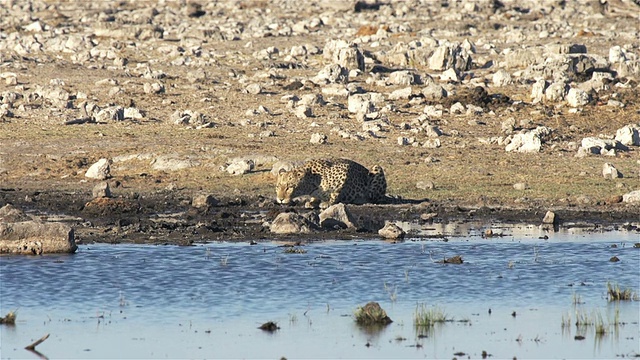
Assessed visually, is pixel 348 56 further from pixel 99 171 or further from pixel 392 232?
pixel 392 232

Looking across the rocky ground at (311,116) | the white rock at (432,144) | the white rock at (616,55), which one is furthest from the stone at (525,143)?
the white rock at (616,55)

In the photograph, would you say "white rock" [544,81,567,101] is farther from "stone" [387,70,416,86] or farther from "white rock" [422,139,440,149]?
"white rock" [422,139,440,149]

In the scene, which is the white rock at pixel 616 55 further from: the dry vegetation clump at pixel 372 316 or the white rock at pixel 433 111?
the dry vegetation clump at pixel 372 316

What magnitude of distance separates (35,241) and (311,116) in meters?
11.9

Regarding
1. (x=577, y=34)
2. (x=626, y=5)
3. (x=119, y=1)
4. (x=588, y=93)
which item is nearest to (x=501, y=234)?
(x=588, y=93)

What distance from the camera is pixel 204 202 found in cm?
2020

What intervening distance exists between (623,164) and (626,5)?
56.6ft

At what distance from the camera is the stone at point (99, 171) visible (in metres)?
23.2

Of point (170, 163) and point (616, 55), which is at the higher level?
point (616, 55)

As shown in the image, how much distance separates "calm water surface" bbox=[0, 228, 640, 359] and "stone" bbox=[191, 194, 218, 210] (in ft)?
9.45

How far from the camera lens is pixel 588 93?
29.0 meters

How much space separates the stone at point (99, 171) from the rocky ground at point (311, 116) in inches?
1.2

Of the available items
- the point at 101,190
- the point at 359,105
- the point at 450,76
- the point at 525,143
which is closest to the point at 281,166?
the point at 101,190

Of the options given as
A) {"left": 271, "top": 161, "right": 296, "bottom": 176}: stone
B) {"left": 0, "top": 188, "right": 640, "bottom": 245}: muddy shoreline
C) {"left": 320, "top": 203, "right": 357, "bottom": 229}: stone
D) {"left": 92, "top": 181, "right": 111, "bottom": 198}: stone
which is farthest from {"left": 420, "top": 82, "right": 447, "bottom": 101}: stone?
{"left": 320, "top": 203, "right": 357, "bottom": 229}: stone
